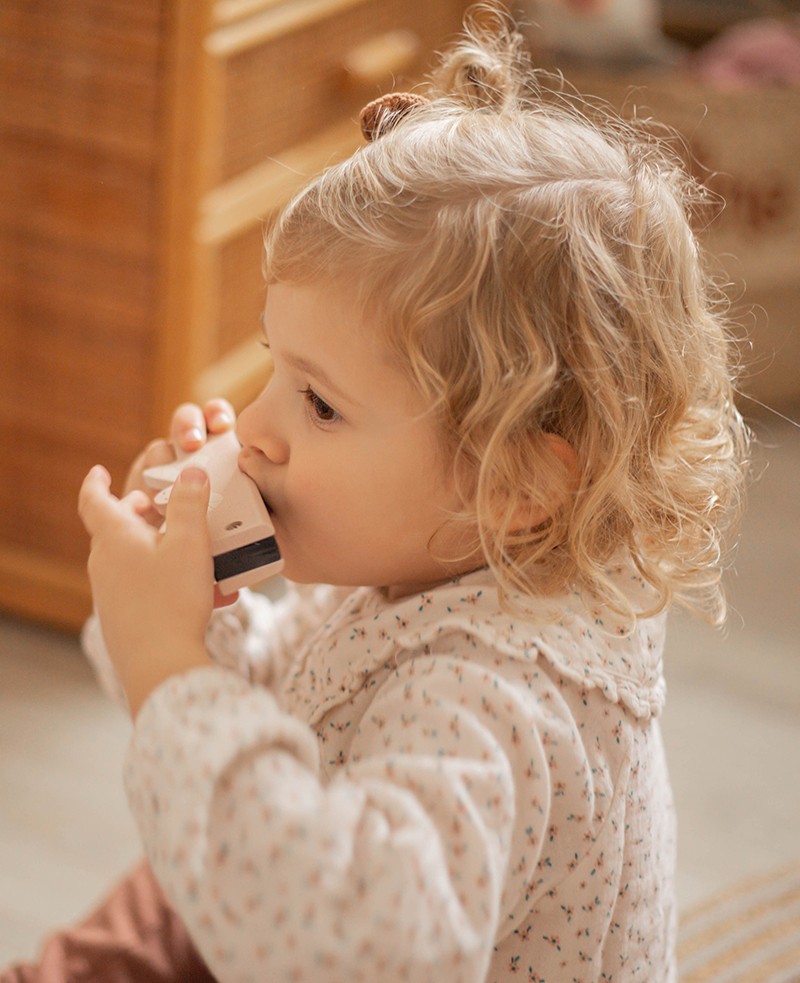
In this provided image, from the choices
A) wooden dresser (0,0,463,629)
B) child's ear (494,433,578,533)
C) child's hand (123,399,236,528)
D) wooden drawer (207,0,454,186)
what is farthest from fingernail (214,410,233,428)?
wooden drawer (207,0,454,186)

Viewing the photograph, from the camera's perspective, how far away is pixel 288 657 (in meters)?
0.90

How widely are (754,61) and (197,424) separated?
1709 mm

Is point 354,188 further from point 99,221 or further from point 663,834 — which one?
point 99,221

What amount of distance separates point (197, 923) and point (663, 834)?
12.6 inches

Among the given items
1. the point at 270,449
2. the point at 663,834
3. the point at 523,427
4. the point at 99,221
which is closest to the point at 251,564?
the point at 270,449

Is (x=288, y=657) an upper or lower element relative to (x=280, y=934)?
lower

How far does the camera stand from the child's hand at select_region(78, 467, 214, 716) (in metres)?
0.64

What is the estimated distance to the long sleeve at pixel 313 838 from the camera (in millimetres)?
555

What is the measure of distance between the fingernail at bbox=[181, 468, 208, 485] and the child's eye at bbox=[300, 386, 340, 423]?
0.07 meters

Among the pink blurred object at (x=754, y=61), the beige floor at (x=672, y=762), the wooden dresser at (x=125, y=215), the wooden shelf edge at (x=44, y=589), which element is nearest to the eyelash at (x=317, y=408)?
the wooden dresser at (x=125, y=215)

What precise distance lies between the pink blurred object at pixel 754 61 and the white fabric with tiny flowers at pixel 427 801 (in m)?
1.69

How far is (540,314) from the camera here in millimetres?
657

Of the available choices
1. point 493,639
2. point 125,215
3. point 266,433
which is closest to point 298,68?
point 125,215

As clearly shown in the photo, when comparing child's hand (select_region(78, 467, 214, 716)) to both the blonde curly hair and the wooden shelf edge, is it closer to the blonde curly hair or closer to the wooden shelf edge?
the blonde curly hair
